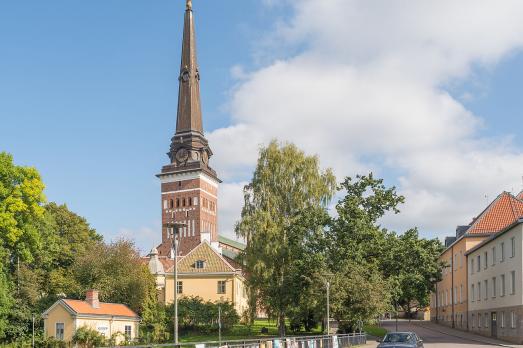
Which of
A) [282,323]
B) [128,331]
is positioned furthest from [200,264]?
[282,323]

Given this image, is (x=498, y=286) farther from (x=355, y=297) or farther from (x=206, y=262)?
(x=206, y=262)

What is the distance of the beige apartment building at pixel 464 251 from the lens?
56.0 meters

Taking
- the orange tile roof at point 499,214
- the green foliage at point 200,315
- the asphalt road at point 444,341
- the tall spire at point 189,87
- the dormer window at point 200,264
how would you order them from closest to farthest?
the asphalt road at point 444,341, the orange tile roof at point 499,214, the green foliage at point 200,315, the dormer window at point 200,264, the tall spire at point 189,87

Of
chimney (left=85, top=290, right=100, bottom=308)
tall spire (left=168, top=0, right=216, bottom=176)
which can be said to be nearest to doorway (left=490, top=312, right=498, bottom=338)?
chimney (left=85, top=290, right=100, bottom=308)

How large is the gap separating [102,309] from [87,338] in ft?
14.3

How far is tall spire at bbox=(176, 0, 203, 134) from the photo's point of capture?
104m

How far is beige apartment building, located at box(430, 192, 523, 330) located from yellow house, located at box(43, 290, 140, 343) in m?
26.4

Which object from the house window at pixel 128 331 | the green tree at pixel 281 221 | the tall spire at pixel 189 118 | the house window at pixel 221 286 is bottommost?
the house window at pixel 128 331

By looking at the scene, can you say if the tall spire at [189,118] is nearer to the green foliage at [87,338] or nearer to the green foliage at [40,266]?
the green foliage at [40,266]

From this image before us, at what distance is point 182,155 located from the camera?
102m

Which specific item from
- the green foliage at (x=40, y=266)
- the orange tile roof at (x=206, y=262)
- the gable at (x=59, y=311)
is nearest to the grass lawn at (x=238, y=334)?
the green foliage at (x=40, y=266)

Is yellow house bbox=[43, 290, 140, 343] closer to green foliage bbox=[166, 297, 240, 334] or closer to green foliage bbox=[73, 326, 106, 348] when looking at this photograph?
green foliage bbox=[73, 326, 106, 348]

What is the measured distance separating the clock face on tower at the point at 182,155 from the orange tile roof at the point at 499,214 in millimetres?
52477

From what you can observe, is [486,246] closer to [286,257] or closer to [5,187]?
[286,257]
